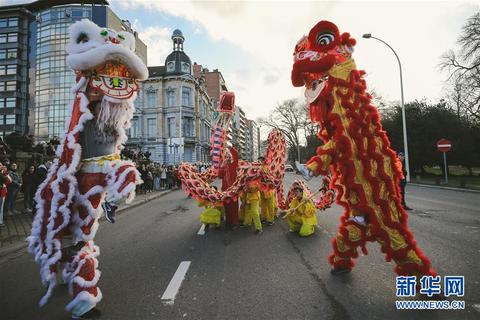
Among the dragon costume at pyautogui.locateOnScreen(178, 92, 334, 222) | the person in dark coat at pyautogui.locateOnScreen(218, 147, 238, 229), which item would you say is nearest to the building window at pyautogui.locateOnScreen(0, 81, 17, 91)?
the dragon costume at pyautogui.locateOnScreen(178, 92, 334, 222)

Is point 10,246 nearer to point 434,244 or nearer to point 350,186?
point 350,186

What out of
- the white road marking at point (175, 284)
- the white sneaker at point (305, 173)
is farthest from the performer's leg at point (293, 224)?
the white sneaker at point (305, 173)

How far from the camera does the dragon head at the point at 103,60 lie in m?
2.88

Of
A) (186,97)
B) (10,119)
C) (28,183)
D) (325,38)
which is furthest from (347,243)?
(10,119)

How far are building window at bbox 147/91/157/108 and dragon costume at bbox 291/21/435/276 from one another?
45444 mm

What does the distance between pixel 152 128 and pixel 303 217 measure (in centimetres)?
4284

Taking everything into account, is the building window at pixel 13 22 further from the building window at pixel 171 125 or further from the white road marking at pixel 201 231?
the white road marking at pixel 201 231

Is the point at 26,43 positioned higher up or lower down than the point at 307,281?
higher up

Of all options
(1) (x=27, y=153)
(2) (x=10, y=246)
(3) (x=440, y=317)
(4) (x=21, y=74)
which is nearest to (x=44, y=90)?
(4) (x=21, y=74)

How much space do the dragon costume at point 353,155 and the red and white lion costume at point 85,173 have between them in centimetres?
191

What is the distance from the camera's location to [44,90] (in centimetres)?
4147

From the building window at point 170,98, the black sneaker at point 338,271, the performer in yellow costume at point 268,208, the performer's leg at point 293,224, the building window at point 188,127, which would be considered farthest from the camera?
the building window at point 188,127

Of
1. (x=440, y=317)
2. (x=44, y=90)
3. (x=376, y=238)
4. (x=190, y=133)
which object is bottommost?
(x=440, y=317)

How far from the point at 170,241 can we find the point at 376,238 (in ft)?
13.0
